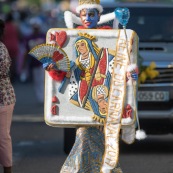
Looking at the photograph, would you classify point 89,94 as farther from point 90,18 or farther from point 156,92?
point 156,92

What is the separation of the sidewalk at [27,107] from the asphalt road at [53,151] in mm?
502

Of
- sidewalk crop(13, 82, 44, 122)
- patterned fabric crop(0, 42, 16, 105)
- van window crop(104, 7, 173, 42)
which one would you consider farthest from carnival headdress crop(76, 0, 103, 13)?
sidewalk crop(13, 82, 44, 122)

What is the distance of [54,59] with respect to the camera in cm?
991

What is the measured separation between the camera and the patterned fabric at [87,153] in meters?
10.2

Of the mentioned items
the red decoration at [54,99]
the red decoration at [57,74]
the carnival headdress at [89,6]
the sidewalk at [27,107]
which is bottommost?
the sidewalk at [27,107]

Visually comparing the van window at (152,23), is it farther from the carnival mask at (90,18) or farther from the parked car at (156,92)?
the carnival mask at (90,18)

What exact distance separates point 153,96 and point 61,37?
380cm

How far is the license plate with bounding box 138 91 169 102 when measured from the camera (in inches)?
537

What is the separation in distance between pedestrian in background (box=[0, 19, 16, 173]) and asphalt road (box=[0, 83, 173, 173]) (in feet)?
3.87

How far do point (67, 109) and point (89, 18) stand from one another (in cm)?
89

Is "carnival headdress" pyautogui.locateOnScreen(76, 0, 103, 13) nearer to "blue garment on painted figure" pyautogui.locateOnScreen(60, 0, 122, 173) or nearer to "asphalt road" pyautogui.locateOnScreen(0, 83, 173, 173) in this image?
"blue garment on painted figure" pyautogui.locateOnScreen(60, 0, 122, 173)

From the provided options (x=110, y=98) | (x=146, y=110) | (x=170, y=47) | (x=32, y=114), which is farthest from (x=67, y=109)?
(x=32, y=114)

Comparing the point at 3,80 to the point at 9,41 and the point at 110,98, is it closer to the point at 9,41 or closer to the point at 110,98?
the point at 110,98

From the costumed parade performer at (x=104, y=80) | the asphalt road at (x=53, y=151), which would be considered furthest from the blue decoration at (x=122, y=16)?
the asphalt road at (x=53, y=151)
